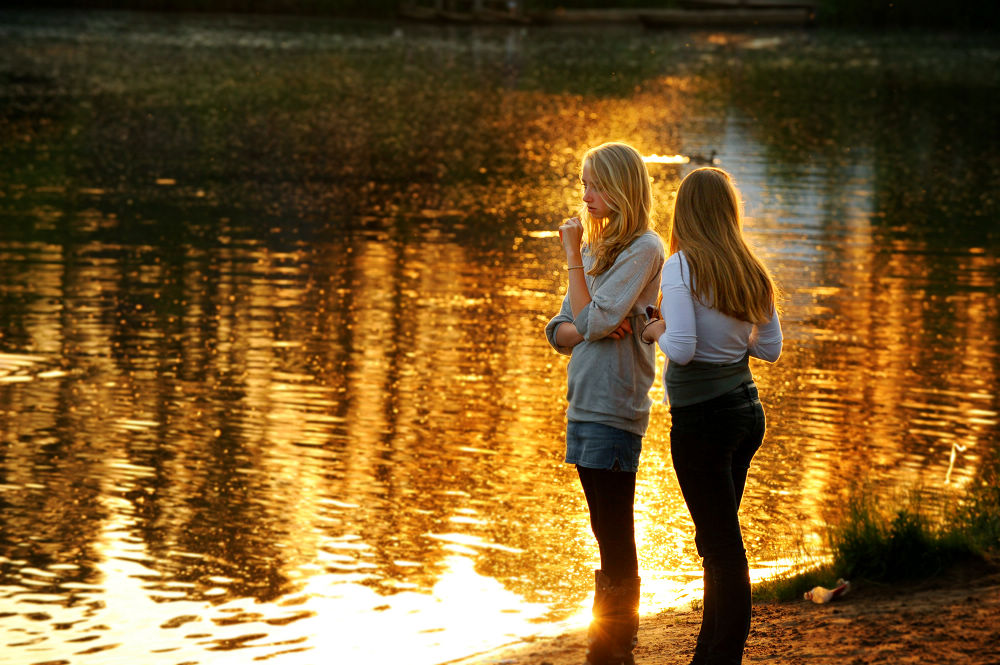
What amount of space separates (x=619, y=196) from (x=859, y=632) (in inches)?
69.7

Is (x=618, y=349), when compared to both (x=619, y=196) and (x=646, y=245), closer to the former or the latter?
(x=646, y=245)

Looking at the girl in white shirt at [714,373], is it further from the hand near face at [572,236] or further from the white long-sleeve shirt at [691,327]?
the hand near face at [572,236]

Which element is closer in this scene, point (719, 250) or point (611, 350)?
point (719, 250)

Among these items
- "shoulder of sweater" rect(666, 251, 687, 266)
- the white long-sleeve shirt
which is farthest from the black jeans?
"shoulder of sweater" rect(666, 251, 687, 266)

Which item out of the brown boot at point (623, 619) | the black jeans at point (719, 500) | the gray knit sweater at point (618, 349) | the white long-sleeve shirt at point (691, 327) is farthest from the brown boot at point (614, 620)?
the white long-sleeve shirt at point (691, 327)

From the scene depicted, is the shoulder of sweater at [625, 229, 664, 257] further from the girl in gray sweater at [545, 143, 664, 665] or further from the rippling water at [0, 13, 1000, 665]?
the rippling water at [0, 13, 1000, 665]

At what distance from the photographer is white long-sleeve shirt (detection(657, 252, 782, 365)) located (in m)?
4.38

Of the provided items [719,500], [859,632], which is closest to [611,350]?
[719,500]

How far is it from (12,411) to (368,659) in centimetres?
434

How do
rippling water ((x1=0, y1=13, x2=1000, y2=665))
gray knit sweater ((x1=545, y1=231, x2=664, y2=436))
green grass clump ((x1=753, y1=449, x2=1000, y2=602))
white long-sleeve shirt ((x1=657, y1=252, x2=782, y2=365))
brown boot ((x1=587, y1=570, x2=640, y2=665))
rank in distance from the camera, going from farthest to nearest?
1. rippling water ((x1=0, y1=13, x2=1000, y2=665))
2. green grass clump ((x1=753, y1=449, x2=1000, y2=602))
3. brown boot ((x1=587, y1=570, x2=640, y2=665))
4. gray knit sweater ((x1=545, y1=231, x2=664, y2=436))
5. white long-sleeve shirt ((x1=657, y1=252, x2=782, y2=365))

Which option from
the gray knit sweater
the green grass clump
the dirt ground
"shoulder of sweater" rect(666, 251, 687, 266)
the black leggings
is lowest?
the dirt ground

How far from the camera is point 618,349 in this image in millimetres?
4578

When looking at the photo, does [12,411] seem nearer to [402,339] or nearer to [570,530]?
[402,339]

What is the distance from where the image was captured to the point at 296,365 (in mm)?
10117
